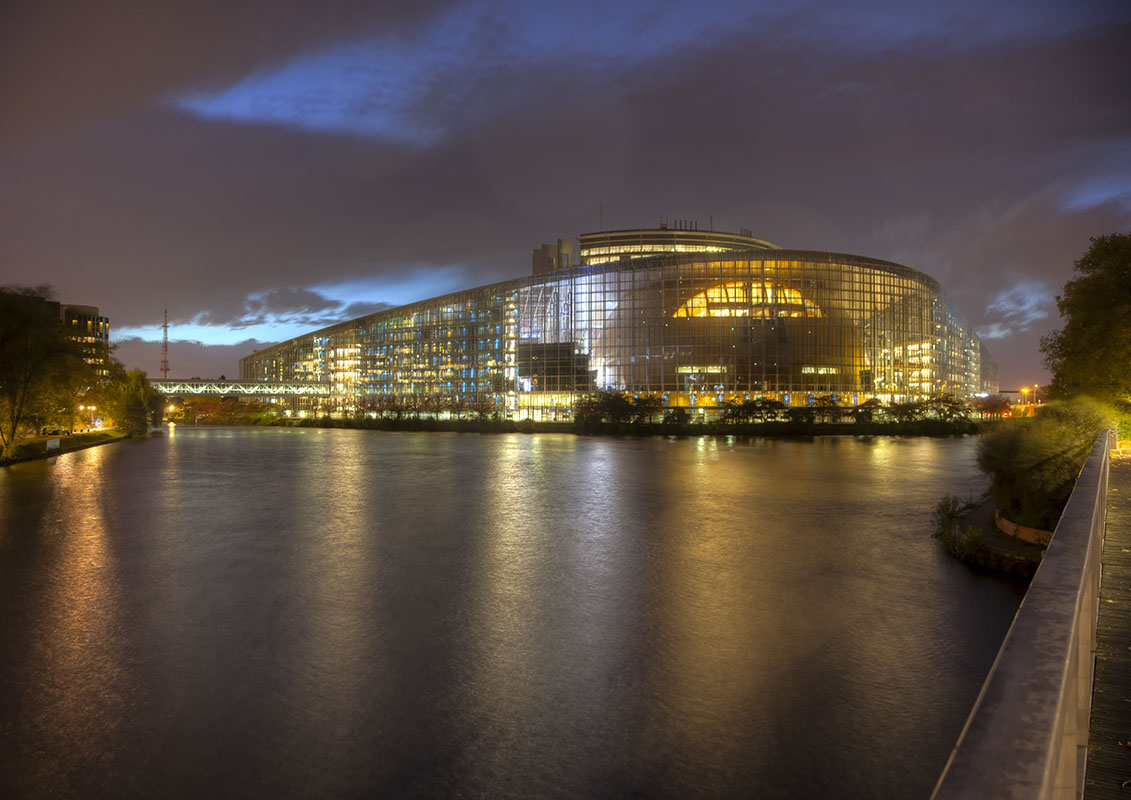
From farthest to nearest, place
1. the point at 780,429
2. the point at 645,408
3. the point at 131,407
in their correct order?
the point at 645,408 < the point at 131,407 < the point at 780,429

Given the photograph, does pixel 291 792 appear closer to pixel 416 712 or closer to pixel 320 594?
pixel 416 712

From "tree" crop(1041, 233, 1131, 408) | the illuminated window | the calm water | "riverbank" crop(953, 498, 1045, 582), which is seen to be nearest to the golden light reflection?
the calm water

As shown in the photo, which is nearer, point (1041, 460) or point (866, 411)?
point (1041, 460)

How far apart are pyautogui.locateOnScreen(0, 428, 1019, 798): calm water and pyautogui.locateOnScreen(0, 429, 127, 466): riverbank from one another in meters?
30.7

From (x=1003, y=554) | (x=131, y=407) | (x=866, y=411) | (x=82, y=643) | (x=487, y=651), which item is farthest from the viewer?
(x=866, y=411)

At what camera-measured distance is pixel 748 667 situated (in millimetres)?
11508

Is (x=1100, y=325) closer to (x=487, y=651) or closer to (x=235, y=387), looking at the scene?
(x=487, y=651)

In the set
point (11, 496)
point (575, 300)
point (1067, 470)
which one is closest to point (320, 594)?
point (1067, 470)

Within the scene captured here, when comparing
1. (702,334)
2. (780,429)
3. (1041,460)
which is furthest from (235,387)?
(1041,460)

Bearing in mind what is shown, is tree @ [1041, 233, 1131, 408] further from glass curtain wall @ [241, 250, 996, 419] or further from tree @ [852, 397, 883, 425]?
glass curtain wall @ [241, 250, 996, 419]

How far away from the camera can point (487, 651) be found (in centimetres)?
1222

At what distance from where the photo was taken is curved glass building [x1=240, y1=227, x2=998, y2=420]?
99.0 metres

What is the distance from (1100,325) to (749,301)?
71.5 metres

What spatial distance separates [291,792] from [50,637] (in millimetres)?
Answer: 7774
